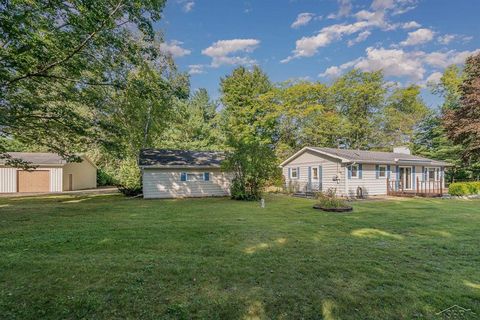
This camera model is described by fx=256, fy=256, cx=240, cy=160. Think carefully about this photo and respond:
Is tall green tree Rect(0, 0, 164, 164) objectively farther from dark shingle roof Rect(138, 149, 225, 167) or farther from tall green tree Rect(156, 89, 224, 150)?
tall green tree Rect(156, 89, 224, 150)

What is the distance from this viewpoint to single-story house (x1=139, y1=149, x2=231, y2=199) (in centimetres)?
1658

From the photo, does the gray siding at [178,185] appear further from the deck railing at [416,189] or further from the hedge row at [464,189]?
the hedge row at [464,189]

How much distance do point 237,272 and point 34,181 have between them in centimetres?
2676

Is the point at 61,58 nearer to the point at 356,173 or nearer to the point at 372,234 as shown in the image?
the point at 372,234

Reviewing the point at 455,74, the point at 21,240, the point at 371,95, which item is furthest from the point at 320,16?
the point at 455,74

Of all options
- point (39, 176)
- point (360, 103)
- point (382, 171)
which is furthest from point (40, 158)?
point (360, 103)

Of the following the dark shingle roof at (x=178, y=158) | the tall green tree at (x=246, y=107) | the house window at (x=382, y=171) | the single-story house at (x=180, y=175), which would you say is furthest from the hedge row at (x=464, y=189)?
the dark shingle roof at (x=178, y=158)

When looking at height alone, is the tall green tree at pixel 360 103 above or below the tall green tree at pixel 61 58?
above

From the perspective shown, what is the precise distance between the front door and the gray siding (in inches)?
524

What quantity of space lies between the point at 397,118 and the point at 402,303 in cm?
3302

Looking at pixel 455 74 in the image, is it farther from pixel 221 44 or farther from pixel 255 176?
pixel 255 176

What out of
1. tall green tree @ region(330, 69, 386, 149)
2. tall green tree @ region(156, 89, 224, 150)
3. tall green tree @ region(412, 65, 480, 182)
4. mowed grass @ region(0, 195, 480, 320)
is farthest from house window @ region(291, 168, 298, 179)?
tall green tree @ region(412, 65, 480, 182)

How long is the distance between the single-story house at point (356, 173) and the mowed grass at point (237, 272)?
9.63 metres

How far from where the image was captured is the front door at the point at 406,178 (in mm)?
19609
